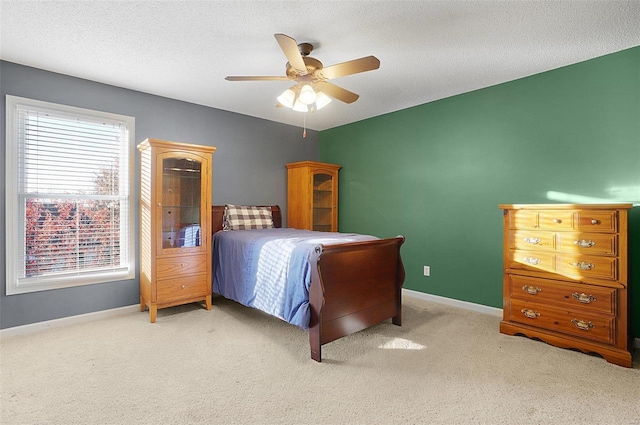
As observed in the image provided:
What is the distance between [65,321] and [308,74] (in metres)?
3.18

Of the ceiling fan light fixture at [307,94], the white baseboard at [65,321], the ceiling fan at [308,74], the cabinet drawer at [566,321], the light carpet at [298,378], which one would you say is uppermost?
the ceiling fan at [308,74]

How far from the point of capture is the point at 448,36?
A: 98.9 inches

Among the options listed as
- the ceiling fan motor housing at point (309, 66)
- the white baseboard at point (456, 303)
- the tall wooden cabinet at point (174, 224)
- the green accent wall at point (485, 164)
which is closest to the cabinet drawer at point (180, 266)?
the tall wooden cabinet at point (174, 224)

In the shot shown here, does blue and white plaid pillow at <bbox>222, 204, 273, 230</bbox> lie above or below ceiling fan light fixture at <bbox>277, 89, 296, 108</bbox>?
below

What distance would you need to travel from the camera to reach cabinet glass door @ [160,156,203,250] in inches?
132

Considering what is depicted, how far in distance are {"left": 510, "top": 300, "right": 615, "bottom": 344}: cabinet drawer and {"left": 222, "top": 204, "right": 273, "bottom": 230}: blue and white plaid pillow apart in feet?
9.65

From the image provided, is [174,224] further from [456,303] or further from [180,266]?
[456,303]

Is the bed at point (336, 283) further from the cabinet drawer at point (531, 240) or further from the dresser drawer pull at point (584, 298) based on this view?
the dresser drawer pull at point (584, 298)

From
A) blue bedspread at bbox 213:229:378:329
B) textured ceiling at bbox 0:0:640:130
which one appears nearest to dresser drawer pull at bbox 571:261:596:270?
blue bedspread at bbox 213:229:378:329

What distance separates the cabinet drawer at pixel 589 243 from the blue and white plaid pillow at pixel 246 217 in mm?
3169

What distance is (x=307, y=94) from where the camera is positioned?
251 centimetres

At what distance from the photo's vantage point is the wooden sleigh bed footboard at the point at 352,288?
7.93 feet

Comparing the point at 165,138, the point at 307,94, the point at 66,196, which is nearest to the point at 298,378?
Result: the point at 307,94

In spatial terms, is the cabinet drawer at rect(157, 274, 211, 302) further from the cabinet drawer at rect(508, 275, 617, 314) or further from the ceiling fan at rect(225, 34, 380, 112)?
the cabinet drawer at rect(508, 275, 617, 314)
